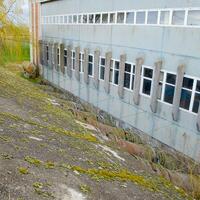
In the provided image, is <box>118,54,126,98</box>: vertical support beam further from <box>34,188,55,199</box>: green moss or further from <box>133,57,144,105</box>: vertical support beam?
<box>34,188,55,199</box>: green moss

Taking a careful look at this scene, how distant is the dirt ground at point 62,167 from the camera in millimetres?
4102

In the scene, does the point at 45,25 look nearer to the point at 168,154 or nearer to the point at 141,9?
the point at 141,9

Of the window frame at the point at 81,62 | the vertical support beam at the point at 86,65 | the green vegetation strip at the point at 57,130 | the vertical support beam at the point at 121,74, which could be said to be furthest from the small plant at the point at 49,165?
the window frame at the point at 81,62

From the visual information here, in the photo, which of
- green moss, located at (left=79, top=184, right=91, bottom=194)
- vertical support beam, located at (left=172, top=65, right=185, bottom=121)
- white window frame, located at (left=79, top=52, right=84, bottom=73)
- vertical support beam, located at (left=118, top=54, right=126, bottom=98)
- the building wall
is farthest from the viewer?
white window frame, located at (left=79, top=52, right=84, bottom=73)

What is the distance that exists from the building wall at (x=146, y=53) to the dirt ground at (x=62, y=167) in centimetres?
291

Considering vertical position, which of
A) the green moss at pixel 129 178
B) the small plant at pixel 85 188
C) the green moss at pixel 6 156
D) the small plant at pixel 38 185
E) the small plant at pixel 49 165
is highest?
the green moss at pixel 6 156

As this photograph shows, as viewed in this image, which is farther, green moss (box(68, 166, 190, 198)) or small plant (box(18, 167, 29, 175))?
green moss (box(68, 166, 190, 198))

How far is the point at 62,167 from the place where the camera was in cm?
513

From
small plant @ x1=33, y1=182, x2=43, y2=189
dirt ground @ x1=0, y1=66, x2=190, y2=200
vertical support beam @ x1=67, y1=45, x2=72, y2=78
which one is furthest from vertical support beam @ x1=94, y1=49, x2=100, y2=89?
small plant @ x1=33, y1=182, x2=43, y2=189

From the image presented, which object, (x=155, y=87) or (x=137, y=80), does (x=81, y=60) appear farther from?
(x=155, y=87)

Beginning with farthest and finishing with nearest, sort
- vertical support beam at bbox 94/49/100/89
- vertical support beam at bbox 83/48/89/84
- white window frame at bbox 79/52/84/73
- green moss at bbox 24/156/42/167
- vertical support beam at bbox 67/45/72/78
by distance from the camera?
vertical support beam at bbox 67/45/72/78 < white window frame at bbox 79/52/84/73 < vertical support beam at bbox 83/48/89/84 < vertical support beam at bbox 94/49/100/89 < green moss at bbox 24/156/42/167

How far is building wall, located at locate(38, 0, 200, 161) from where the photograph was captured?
9312 mm

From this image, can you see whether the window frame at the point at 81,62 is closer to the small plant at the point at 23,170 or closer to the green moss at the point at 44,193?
the small plant at the point at 23,170

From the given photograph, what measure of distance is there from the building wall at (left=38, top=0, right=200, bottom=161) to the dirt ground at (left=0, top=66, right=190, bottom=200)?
9.56 feet
